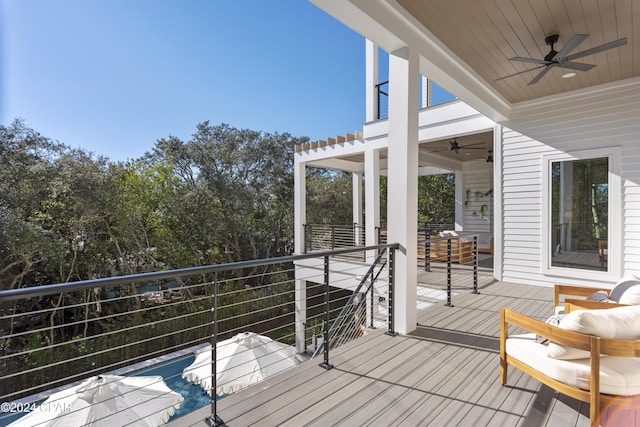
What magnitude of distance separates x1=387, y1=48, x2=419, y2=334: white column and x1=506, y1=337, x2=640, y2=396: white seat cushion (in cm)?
133

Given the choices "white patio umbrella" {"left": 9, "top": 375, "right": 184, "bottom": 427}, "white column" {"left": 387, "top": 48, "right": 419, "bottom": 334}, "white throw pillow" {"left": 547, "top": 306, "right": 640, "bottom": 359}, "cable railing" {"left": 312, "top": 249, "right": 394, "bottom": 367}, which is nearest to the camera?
"white throw pillow" {"left": 547, "top": 306, "right": 640, "bottom": 359}

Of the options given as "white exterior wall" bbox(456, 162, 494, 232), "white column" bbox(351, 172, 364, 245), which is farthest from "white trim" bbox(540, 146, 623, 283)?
"white column" bbox(351, 172, 364, 245)

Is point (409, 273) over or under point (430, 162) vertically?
under

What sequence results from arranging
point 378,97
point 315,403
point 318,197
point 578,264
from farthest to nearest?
point 318,197
point 378,97
point 578,264
point 315,403

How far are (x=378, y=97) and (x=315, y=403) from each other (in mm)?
7308

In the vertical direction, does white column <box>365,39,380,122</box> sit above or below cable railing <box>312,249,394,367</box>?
above

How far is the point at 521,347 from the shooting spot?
223 cm

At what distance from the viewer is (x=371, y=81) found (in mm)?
8117

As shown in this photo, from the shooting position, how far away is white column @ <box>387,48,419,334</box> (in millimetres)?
3377

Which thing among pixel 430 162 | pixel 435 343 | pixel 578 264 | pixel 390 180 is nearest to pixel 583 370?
pixel 435 343

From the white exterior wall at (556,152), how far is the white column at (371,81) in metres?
3.10

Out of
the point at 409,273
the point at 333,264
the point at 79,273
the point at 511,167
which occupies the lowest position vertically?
the point at 79,273

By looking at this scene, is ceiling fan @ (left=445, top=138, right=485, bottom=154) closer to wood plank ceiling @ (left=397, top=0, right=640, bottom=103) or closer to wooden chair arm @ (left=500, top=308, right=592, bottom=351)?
wood plank ceiling @ (left=397, top=0, right=640, bottom=103)

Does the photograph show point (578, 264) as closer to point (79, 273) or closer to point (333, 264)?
point (333, 264)
